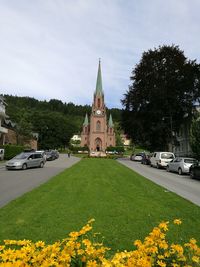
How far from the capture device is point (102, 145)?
11969 cm

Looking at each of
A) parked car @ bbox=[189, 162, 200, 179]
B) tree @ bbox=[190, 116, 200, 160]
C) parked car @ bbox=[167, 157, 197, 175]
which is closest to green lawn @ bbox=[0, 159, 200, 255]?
parked car @ bbox=[189, 162, 200, 179]

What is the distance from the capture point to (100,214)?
982 centimetres

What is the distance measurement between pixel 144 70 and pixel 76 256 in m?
48.2

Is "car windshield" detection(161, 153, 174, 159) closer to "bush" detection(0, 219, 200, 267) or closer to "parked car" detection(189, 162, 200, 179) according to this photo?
"parked car" detection(189, 162, 200, 179)

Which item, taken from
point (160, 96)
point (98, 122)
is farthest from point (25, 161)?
point (98, 122)

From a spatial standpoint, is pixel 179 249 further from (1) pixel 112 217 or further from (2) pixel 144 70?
(2) pixel 144 70

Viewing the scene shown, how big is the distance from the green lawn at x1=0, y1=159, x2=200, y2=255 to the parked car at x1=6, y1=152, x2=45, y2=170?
58.4 ft

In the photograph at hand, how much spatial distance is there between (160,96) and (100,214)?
39109 millimetres

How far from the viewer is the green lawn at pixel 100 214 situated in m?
7.54

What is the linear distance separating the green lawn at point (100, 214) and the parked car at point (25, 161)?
17.8 meters

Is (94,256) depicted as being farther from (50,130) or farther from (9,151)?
(50,130)

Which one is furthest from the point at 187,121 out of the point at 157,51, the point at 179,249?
the point at 179,249

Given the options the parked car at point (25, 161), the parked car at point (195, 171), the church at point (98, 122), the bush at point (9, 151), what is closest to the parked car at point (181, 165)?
the parked car at point (195, 171)

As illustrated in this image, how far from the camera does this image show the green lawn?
24.7 feet
